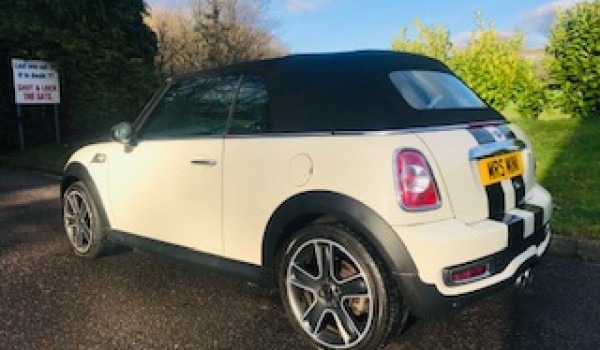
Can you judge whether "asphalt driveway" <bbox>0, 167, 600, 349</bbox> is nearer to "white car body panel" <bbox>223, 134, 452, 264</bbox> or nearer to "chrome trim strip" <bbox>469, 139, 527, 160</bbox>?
"white car body panel" <bbox>223, 134, 452, 264</bbox>

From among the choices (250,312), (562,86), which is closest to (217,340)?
(250,312)

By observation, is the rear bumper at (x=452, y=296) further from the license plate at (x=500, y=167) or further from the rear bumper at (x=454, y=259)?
the license plate at (x=500, y=167)

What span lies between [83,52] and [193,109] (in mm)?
11593

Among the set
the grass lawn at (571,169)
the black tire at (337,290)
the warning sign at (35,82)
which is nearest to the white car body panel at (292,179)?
the black tire at (337,290)

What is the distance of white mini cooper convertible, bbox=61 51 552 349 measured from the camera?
280 cm

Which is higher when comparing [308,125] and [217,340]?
[308,125]

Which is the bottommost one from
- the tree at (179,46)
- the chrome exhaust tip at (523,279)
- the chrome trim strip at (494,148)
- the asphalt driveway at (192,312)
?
the asphalt driveway at (192,312)

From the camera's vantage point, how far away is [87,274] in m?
4.54

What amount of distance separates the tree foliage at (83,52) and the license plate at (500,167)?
12.8 metres

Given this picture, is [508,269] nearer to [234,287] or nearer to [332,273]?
[332,273]

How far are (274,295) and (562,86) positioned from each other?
8655 millimetres

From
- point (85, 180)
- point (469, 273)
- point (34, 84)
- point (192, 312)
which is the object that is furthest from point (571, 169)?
point (34, 84)

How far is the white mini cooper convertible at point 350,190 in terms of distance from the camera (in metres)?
2.80

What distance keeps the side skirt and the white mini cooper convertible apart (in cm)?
1
